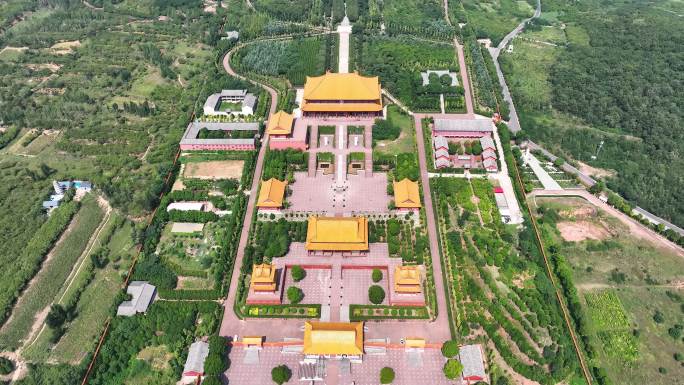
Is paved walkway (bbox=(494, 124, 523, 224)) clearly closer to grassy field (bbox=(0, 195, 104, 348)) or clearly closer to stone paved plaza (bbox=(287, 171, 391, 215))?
stone paved plaza (bbox=(287, 171, 391, 215))

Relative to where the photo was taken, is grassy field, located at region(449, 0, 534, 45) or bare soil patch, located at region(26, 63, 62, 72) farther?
grassy field, located at region(449, 0, 534, 45)

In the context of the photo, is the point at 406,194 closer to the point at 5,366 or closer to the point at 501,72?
the point at 5,366

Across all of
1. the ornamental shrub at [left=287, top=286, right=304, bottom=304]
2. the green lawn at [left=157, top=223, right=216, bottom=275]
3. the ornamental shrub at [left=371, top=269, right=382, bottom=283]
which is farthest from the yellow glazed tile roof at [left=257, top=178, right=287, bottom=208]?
the ornamental shrub at [left=371, top=269, right=382, bottom=283]

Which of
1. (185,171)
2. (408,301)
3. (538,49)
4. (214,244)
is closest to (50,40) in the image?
(185,171)

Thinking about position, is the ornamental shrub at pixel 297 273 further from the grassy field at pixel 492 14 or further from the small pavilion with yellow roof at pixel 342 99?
the grassy field at pixel 492 14

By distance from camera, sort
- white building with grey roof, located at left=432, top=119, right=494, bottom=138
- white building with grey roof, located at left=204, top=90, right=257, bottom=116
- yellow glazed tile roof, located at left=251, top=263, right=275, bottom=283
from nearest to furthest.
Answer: yellow glazed tile roof, located at left=251, top=263, right=275, bottom=283 < white building with grey roof, located at left=432, top=119, right=494, bottom=138 < white building with grey roof, located at left=204, top=90, right=257, bottom=116

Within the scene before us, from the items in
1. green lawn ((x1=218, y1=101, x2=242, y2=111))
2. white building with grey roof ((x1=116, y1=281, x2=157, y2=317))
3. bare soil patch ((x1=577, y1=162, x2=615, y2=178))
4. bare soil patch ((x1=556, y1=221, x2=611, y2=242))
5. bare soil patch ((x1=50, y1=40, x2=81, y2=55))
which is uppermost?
bare soil patch ((x1=50, y1=40, x2=81, y2=55))

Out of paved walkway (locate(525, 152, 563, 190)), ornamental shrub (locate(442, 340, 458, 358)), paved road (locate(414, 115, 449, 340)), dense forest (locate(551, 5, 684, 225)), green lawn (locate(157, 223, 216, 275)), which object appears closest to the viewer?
ornamental shrub (locate(442, 340, 458, 358))

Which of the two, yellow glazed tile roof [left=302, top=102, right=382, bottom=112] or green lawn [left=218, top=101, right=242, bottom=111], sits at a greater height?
yellow glazed tile roof [left=302, top=102, right=382, bottom=112]
